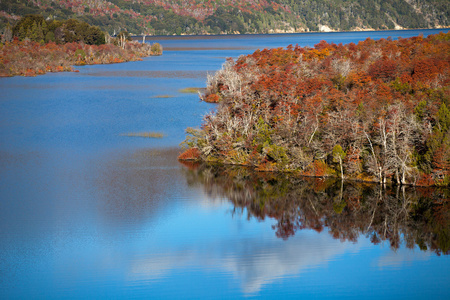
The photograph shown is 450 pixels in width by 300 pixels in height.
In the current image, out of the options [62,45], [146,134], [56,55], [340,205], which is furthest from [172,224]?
[62,45]

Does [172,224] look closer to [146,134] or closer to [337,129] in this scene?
[337,129]

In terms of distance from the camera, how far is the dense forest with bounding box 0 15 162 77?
420 ft

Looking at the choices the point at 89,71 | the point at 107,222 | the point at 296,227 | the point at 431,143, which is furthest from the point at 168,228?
the point at 89,71

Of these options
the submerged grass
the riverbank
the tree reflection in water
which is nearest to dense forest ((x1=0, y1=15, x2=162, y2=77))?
the riverbank

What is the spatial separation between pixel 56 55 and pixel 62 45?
66.9 ft

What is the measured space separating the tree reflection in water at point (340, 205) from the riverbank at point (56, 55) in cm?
8627

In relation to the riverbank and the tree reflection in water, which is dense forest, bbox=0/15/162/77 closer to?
the riverbank

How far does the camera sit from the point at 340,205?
3594 centimetres

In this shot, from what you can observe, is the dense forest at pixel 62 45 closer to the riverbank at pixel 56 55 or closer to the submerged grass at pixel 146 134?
the riverbank at pixel 56 55

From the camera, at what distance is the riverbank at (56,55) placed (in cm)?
11625

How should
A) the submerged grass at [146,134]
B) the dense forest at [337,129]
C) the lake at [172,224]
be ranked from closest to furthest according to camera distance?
the lake at [172,224], the dense forest at [337,129], the submerged grass at [146,134]

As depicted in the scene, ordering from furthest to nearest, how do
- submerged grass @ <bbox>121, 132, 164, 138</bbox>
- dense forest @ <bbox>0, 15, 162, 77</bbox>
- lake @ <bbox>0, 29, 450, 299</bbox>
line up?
dense forest @ <bbox>0, 15, 162, 77</bbox>
submerged grass @ <bbox>121, 132, 164, 138</bbox>
lake @ <bbox>0, 29, 450, 299</bbox>

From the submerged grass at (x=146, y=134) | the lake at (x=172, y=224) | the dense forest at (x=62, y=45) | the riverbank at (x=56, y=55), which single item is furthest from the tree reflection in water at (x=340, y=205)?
the dense forest at (x=62, y=45)

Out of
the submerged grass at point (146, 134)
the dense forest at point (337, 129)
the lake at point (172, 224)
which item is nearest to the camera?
the lake at point (172, 224)
